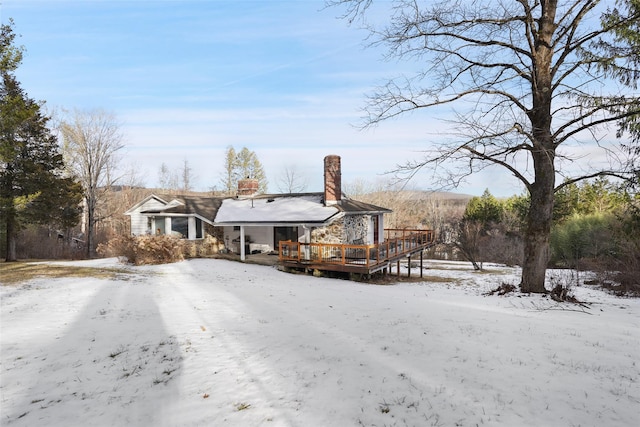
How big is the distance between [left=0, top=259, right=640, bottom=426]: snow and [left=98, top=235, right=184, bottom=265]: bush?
7.87m

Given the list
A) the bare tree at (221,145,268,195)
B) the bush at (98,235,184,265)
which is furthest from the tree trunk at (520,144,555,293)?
the bare tree at (221,145,268,195)

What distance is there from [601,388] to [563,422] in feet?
3.82

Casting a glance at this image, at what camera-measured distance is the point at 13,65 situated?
43.9 feet

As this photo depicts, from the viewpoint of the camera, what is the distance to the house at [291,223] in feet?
56.8

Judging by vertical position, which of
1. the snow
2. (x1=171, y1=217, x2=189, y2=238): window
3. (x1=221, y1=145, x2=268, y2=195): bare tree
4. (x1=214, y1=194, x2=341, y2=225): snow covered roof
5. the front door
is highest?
(x1=221, y1=145, x2=268, y2=195): bare tree

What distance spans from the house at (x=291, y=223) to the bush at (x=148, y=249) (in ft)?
10.9

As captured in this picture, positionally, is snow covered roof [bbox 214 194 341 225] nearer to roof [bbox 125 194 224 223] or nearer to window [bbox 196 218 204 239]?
roof [bbox 125 194 224 223]

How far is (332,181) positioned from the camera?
19.6 metres

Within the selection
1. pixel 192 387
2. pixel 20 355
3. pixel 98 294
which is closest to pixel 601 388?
pixel 192 387

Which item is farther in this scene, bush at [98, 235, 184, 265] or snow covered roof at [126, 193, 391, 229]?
snow covered roof at [126, 193, 391, 229]

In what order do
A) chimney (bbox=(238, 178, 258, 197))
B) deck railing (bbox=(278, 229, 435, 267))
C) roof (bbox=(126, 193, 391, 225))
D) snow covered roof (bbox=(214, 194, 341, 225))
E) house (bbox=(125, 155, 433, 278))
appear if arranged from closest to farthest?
deck railing (bbox=(278, 229, 435, 267)) < house (bbox=(125, 155, 433, 278)) < snow covered roof (bbox=(214, 194, 341, 225)) < roof (bbox=(126, 193, 391, 225)) < chimney (bbox=(238, 178, 258, 197))

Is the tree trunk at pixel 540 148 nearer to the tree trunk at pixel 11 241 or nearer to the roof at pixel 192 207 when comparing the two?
the roof at pixel 192 207

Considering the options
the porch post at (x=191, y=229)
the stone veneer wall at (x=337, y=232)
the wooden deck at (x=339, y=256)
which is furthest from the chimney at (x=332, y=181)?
the porch post at (x=191, y=229)

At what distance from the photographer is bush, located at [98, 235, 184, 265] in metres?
16.7
